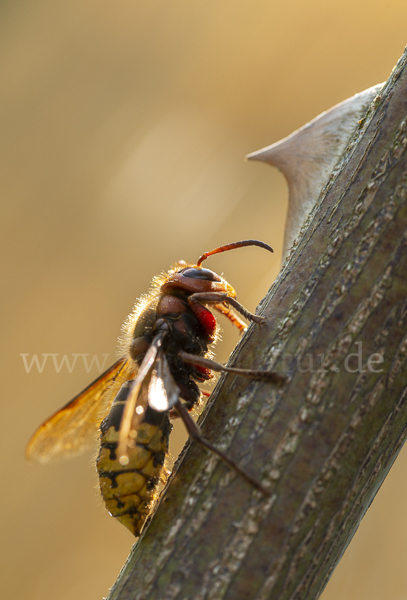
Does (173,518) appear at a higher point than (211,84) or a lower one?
lower

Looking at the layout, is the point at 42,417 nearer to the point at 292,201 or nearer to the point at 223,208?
the point at 223,208

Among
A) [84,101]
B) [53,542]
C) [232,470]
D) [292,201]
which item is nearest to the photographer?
[232,470]

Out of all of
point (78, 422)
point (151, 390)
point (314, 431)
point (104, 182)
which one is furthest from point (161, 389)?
point (104, 182)

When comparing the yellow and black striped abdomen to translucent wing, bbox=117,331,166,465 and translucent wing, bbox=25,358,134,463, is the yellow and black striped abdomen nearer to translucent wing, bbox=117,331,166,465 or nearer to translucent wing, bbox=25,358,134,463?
translucent wing, bbox=117,331,166,465

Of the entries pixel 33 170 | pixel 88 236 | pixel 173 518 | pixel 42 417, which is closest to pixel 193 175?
pixel 88 236

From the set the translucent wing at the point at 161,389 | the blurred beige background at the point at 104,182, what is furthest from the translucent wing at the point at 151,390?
the blurred beige background at the point at 104,182

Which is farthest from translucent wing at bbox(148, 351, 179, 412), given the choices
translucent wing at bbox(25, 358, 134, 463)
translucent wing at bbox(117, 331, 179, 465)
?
translucent wing at bbox(25, 358, 134, 463)
